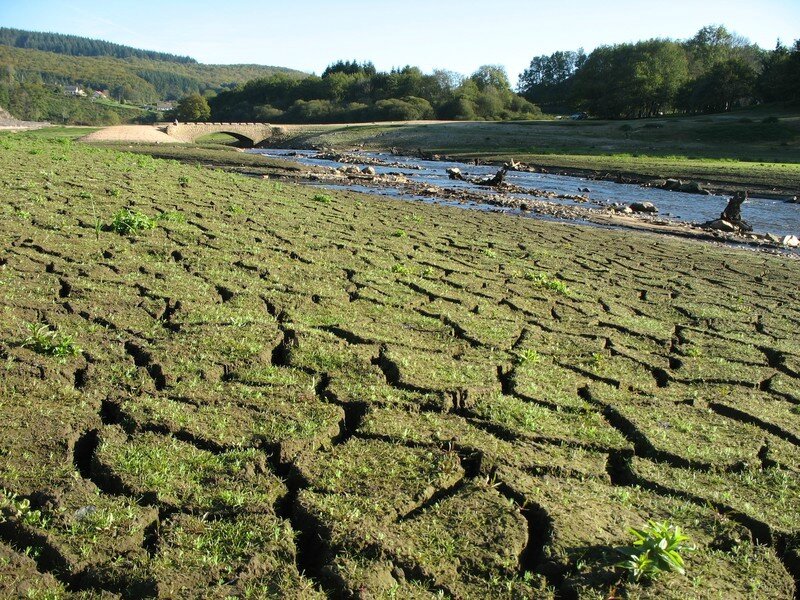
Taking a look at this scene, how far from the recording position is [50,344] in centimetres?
438

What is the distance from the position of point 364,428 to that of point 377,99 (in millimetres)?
90911

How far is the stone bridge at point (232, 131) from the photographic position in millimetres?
58344

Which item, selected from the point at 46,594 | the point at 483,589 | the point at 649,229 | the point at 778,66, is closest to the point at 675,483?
the point at 483,589

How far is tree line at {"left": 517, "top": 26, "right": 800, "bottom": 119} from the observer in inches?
2475

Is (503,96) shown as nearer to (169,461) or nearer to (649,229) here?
(649,229)

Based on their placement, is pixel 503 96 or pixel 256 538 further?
pixel 503 96

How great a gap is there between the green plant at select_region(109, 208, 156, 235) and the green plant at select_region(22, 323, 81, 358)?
366cm

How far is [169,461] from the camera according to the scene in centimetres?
333

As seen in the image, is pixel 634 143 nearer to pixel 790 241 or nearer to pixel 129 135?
pixel 790 241

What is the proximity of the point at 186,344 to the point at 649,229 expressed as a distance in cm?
1399

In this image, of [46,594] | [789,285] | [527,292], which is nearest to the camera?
[46,594]

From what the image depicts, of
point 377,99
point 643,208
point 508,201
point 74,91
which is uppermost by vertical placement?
point 74,91

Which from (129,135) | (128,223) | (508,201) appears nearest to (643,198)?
(508,201)

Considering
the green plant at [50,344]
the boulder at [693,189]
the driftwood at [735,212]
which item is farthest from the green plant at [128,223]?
the boulder at [693,189]
